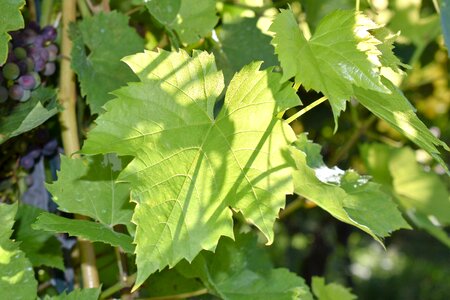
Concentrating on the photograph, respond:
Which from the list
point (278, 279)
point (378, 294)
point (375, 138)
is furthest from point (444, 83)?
point (378, 294)

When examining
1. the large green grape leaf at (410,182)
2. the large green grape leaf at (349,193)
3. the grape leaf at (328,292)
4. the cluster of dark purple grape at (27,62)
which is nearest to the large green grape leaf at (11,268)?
the cluster of dark purple grape at (27,62)

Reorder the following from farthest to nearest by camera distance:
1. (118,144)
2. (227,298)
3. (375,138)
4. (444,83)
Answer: (444,83) < (375,138) < (227,298) < (118,144)

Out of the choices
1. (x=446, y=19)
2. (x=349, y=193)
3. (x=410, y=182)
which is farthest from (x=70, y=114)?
(x=410, y=182)

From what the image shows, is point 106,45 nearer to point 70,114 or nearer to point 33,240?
point 70,114

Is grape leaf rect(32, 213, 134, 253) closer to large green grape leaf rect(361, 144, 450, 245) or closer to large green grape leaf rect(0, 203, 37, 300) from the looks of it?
large green grape leaf rect(0, 203, 37, 300)

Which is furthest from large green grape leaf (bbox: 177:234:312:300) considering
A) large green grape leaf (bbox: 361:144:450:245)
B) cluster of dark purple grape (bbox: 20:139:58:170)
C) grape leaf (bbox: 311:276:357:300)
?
large green grape leaf (bbox: 361:144:450:245)

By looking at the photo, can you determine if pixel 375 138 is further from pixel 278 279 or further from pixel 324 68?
pixel 324 68
